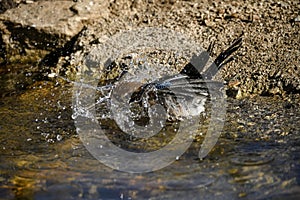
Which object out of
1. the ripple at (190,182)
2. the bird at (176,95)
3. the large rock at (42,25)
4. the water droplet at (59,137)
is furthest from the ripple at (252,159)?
the large rock at (42,25)

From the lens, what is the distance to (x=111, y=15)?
20.5ft

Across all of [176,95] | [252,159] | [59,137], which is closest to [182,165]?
[252,159]

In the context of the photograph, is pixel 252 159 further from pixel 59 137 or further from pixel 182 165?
pixel 59 137

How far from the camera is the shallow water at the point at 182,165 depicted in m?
3.27

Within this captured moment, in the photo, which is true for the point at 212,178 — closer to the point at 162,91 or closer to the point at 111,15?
the point at 162,91

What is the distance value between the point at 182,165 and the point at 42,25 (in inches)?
137

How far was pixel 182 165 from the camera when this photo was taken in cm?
362

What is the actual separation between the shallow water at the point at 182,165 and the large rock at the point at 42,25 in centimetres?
182

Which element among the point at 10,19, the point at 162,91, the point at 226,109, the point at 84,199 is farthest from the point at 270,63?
the point at 10,19

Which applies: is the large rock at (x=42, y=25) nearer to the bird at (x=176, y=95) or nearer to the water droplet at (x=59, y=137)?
the bird at (x=176, y=95)

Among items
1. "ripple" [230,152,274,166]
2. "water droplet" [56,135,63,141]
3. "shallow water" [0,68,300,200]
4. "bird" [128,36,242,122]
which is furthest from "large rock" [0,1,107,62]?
"ripple" [230,152,274,166]

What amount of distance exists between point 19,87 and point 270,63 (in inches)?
115

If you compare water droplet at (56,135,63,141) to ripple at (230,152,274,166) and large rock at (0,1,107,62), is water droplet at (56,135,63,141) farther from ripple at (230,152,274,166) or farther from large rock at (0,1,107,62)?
large rock at (0,1,107,62)

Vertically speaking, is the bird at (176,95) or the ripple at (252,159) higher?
the bird at (176,95)
